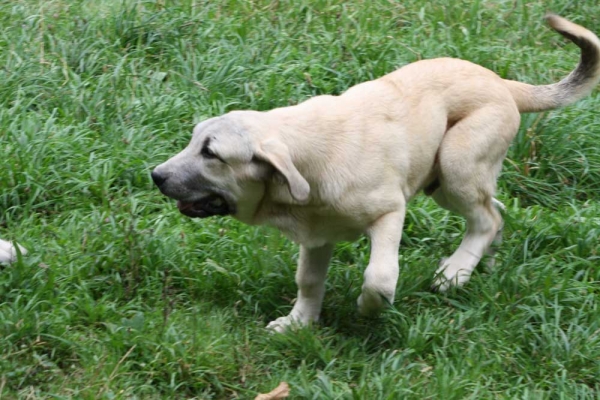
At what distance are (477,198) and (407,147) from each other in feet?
2.10

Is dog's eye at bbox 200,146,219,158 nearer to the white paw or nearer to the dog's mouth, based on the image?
the dog's mouth

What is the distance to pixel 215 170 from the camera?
17.1 ft

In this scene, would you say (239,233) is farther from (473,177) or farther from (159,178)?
(473,177)

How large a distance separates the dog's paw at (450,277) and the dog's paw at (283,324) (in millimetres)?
895

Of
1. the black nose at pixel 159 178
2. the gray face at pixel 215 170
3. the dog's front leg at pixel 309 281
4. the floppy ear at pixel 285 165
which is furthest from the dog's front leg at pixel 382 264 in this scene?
the black nose at pixel 159 178

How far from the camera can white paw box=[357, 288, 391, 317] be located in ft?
17.7

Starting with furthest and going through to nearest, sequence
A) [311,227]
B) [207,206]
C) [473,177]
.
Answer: [473,177], [311,227], [207,206]

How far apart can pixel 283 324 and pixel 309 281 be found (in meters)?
0.28

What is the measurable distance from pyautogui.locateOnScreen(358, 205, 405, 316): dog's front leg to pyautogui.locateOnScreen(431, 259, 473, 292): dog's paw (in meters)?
0.55

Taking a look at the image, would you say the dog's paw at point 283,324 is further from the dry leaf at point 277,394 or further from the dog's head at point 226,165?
the dog's head at point 226,165

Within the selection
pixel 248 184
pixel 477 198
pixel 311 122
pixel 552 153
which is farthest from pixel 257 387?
pixel 552 153

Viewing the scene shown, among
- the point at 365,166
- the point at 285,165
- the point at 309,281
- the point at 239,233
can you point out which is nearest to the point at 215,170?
the point at 285,165

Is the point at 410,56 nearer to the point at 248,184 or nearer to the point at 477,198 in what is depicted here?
the point at 477,198

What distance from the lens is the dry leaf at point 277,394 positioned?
16.4 ft
